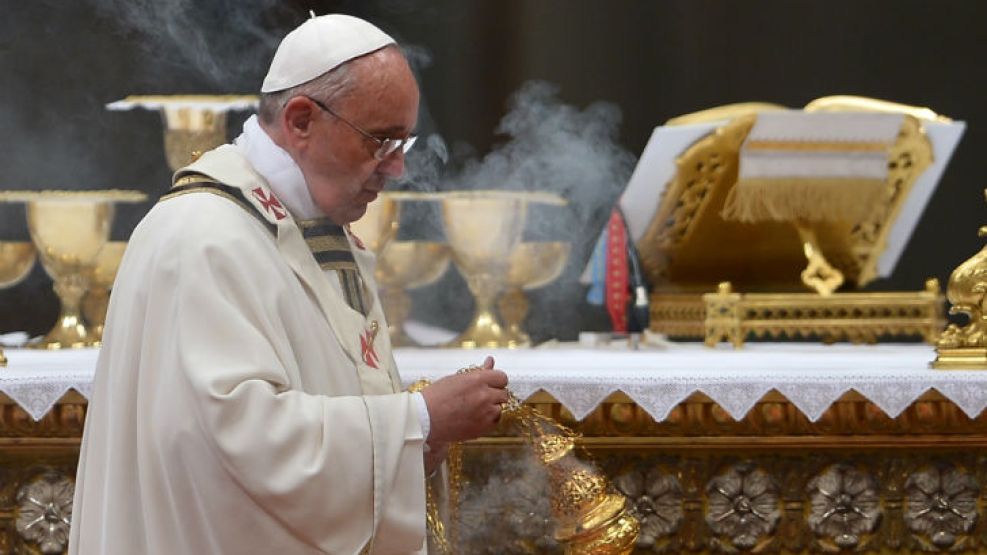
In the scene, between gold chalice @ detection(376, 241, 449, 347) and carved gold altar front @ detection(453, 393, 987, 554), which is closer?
carved gold altar front @ detection(453, 393, 987, 554)

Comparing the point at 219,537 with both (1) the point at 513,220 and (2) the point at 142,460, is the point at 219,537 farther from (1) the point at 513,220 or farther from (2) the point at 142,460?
(1) the point at 513,220

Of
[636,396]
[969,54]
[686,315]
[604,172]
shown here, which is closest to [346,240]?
[636,396]

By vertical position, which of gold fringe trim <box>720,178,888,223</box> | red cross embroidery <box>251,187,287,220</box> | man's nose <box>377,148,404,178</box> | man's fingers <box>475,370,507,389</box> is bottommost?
gold fringe trim <box>720,178,888,223</box>

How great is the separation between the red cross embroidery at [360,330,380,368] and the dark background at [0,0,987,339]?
2480mm

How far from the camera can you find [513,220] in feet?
13.2

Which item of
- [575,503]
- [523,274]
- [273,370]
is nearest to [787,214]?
[523,274]

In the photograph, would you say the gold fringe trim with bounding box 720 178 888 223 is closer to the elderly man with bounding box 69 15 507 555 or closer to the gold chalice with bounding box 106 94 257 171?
the gold chalice with bounding box 106 94 257 171

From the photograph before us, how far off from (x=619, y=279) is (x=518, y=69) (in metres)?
1.48

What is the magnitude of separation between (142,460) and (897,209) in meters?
2.49

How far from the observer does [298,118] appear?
250 centimetres

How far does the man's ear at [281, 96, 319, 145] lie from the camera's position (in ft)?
8.14

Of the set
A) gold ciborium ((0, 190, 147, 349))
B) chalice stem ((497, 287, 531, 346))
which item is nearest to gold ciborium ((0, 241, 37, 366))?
gold ciborium ((0, 190, 147, 349))

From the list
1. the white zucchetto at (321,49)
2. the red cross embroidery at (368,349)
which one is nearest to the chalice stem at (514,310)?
the red cross embroidery at (368,349)

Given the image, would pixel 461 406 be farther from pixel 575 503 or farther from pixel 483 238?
pixel 483 238
